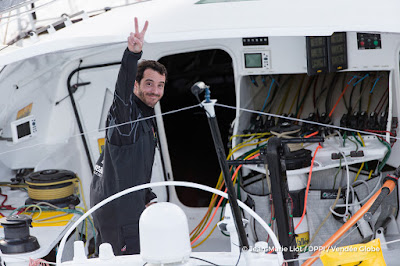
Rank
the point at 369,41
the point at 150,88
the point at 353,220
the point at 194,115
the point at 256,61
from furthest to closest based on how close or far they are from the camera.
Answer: the point at 194,115 → the point at 256,61 → the point at 369,41 → the point at 150,88 → the point at 353,220

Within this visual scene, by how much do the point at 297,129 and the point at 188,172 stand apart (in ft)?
3.97

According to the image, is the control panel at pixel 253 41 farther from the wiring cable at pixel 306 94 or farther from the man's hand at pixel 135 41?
the man's hand at pixel 135 41

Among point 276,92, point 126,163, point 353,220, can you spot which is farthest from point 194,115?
point 353,220

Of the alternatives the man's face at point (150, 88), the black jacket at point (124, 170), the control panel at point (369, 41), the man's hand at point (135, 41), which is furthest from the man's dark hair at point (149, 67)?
the control panel at point (369, 41)

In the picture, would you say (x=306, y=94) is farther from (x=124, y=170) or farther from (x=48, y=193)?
(x=48, y=193)

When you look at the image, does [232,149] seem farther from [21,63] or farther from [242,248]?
[242,248]

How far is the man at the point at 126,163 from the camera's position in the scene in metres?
2.94

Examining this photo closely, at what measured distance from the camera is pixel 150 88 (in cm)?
314

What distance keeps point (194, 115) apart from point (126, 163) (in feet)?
5.70

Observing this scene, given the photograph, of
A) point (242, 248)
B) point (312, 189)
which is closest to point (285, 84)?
point (312, 189)

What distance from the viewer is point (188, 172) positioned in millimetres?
4508

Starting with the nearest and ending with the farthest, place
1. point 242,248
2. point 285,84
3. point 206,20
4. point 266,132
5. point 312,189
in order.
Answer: point 242,248, point 206,20, point 312,189, point 266,132, point 285,84

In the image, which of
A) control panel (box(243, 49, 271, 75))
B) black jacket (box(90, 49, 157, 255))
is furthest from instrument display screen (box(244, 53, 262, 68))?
black jacket (box(90, 49, 157, 255))

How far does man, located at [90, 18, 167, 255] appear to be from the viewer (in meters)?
2.94
